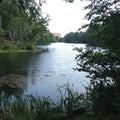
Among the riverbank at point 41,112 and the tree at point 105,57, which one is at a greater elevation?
the tree at point 105,57

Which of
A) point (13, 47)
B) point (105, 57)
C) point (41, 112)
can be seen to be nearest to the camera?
point (105, 57)

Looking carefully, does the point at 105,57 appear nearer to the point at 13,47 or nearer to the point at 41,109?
the point at 41,109

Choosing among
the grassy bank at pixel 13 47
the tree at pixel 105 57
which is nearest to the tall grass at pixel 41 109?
the tree at pixel 105 57

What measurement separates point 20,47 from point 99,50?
66111 mm

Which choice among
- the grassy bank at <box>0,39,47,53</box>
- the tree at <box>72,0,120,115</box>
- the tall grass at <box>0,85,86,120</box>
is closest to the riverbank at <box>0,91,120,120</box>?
the tall grass at <box>0,85,86,120</box>

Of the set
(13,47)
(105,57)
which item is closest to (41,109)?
(105,57)

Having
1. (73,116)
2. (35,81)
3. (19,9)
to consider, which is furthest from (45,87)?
(73,116)

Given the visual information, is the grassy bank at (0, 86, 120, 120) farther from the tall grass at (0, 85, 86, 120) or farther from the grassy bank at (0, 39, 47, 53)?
the grassy bank at (0, 39, 47, 53)

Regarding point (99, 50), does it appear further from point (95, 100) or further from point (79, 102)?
point (79, 102)

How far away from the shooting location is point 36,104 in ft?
32.9

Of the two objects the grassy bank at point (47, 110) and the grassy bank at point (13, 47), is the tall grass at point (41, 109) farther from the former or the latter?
the grassy bank at point (13, 47)

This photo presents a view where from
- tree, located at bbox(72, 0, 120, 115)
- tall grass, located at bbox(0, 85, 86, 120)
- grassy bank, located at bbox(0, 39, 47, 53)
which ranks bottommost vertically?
grassy bank, located at bbox(0, 39, 47, 53)

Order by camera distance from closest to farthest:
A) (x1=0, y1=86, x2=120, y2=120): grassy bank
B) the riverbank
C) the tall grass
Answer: the riverbank < (x1=0, y1=86, x2=120, y2=120): grassy bank < the tall grass

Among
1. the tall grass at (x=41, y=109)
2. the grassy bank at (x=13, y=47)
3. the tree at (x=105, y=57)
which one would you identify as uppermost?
the tree at (x=105, y=57)
